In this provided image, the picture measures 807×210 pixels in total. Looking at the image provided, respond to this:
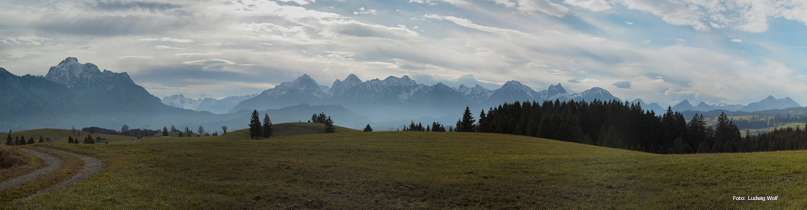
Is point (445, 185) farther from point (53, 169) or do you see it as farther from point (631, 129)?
point (631, 129)

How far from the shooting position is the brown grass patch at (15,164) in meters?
24.9

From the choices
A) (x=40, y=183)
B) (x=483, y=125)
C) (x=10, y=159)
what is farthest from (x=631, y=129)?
(x=10, y=159)

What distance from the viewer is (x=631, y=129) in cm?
11925

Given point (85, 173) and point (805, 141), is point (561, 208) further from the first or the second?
point (805, 141)

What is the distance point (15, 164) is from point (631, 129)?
14121cm

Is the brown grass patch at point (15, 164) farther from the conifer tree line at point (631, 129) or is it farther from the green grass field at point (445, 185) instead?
the conifer tree line at point (631, 129)

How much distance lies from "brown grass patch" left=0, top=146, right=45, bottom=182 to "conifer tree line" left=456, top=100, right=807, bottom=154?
3918 inches

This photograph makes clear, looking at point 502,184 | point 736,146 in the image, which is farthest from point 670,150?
point 502,184

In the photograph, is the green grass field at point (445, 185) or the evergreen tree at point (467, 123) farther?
the evergreen tree at point (467, 123)

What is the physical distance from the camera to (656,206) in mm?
17547

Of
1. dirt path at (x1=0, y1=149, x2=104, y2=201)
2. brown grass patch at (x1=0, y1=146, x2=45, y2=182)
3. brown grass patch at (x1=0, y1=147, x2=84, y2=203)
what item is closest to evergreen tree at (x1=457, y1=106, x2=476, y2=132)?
dirt path at (x1=0, y1=149, x2=104, y2=201)

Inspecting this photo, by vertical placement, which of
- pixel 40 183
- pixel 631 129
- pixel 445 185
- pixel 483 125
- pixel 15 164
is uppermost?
pixel 483 125

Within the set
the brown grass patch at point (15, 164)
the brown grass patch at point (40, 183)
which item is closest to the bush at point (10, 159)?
the brown grass patch at point (15, 164)

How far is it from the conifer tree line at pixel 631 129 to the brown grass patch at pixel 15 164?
99.5m
